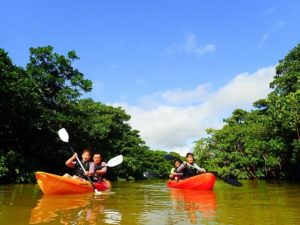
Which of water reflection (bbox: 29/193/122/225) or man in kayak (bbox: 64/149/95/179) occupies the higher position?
man in kayak (bbox: 64/149/95/179)

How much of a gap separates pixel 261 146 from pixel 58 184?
78.0 feet

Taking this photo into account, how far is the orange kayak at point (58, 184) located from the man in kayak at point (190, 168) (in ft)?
12.5

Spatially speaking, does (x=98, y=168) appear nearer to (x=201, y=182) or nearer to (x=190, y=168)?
(x=201, y=182)

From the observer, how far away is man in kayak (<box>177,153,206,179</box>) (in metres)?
12.5

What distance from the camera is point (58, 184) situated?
9516mm

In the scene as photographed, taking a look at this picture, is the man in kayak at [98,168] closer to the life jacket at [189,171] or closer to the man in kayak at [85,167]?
the man in kayak at [85,167]

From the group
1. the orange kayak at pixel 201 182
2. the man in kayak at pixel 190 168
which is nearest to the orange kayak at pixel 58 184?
the orange kayak at pixel 201 182

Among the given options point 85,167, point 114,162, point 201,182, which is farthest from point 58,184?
point 201,182

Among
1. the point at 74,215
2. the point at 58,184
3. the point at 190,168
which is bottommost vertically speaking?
the point at 74,215

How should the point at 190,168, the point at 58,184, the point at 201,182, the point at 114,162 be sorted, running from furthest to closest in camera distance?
the point at 190,168, the point at 114,162, the point at 201,182, the point at 58,184

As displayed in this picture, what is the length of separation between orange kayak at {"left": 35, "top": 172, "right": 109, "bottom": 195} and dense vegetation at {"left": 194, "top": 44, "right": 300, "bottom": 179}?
685 inches

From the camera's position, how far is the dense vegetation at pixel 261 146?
27438 mm

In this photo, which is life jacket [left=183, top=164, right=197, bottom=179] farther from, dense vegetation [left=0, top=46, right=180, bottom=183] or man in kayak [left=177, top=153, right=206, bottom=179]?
dense vegetation [left=0, top=46, right=180, bottom=183]

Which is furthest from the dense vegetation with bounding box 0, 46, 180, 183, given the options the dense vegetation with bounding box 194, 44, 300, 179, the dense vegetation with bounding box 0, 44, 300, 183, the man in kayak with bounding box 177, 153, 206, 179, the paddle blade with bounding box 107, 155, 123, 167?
the dense vegetation with bounding box 194, 44, 300, 179
